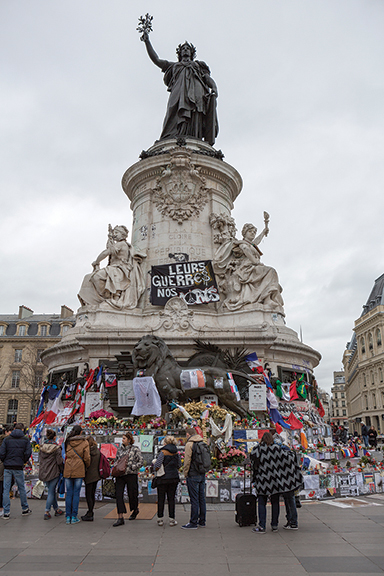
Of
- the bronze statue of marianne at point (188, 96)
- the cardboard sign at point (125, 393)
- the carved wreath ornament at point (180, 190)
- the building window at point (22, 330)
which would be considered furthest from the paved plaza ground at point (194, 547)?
the building window at point (22, 330)

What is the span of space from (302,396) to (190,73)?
61.6ft

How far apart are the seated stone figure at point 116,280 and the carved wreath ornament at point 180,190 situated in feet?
8.67

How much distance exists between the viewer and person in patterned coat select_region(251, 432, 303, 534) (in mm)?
7953

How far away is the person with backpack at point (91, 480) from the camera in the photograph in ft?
29.2

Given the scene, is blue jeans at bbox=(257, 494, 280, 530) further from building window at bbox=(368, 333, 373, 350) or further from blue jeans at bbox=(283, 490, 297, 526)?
building window at bbox=(368, 333, 373, 350)

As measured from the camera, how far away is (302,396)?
18172 millimetres

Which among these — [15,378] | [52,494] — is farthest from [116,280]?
[15,378]

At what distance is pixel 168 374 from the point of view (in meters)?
14.6

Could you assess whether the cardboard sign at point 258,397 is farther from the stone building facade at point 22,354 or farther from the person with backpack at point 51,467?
the stone building facade at point 22,354

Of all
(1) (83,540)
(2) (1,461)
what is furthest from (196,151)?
(1) (83,540)

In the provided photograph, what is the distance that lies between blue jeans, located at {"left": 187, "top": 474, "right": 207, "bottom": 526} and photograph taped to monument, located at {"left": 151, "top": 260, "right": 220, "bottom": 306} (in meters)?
11.3

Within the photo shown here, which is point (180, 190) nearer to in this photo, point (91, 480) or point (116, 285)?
point (116, 285)

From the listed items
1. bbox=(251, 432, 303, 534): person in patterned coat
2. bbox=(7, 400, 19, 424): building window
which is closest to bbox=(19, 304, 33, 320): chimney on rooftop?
bbox=(7, 400, 19, 424): building window

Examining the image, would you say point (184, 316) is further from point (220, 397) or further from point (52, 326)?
point (52, 326)
